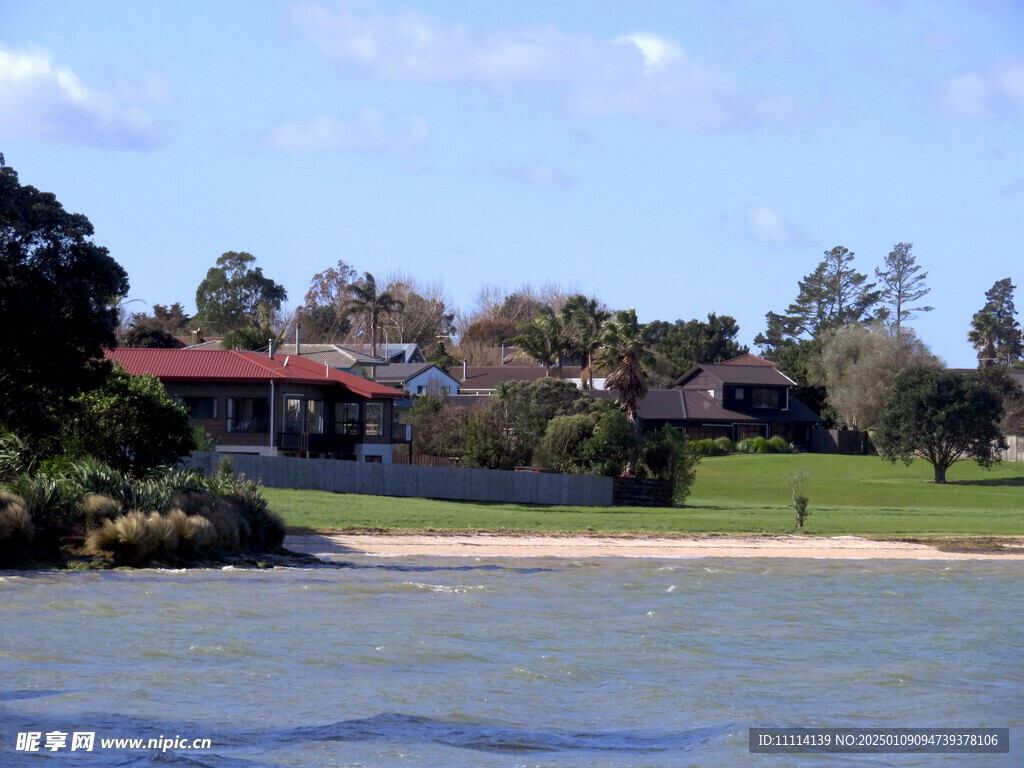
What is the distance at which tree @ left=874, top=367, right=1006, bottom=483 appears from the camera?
6819 centimetres

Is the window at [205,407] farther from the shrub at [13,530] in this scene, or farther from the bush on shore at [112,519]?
the shrub at [13,530]

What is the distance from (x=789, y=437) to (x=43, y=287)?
73.3m

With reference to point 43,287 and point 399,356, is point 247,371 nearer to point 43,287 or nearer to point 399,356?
point 43,287

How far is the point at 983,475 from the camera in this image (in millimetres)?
72625

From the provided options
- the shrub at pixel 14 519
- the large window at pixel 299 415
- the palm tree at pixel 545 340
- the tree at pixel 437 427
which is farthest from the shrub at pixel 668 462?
the palm tree at pixel 545 340

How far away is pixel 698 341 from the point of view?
11825 cm

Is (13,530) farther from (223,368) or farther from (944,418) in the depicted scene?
(944,418)

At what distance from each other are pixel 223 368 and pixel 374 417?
866cm

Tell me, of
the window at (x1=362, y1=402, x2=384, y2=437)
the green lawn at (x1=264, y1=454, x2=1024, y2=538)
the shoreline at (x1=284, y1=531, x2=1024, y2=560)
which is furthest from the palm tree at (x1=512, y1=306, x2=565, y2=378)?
the shoreline at (x1=284, y1=531, x2=1024, y2=560)

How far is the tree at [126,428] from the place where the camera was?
26328 millimetres

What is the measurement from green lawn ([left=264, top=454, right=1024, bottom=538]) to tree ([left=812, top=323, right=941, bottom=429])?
75.2ft

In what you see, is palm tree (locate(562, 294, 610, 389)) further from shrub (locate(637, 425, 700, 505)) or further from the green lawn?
shrub (locate(637, 425, 700, 505))

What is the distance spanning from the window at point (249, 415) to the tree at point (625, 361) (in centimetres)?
1505

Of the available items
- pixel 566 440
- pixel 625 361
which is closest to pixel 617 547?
pixel 566 440
